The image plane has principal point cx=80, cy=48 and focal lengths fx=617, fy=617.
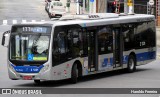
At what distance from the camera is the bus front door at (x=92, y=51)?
76.8 feet

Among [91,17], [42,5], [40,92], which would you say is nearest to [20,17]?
[42,5]

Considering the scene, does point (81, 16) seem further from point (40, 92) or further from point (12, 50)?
point (40, 92)

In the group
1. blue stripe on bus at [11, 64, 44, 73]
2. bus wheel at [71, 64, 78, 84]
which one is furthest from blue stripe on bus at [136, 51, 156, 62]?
blue stripe on bus at [11, 64, 44, 73]

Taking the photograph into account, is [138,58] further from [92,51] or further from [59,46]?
[59,46]

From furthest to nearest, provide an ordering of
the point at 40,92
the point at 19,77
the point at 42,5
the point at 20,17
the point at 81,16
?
the point at 42,5 < the point at 20,17 < the point at 81,16 < the point at 19,77 < the point at 40,92

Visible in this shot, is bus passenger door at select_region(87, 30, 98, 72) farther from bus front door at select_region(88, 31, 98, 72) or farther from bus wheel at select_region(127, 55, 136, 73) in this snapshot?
bus wheel at select_region(127, 55, 136, 73)

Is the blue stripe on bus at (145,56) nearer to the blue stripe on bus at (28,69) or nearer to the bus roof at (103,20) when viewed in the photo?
the bus roof at (103,20)

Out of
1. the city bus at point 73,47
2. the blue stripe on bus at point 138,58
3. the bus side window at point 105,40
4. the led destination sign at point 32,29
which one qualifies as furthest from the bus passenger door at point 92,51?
the led destination sign at point 32,29

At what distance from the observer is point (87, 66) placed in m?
23.0

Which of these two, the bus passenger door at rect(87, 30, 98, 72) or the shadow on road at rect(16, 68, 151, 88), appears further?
the bus passenger door at rect(87, 30, 98, 72)

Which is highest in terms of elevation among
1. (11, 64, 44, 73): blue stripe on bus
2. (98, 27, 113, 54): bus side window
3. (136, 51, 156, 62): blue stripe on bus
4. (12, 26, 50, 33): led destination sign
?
(12, 26, 50, 33): led destination sign

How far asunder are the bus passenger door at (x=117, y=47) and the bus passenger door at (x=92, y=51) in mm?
1776

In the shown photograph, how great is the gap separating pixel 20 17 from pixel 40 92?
54799 millimetres

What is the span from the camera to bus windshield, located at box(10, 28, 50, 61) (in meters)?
20.9
